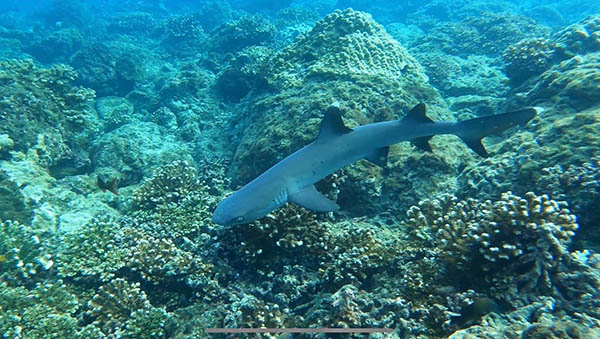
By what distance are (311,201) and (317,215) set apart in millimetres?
1352

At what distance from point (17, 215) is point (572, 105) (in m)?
10.3

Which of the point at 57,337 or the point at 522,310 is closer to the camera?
the point at 522,310

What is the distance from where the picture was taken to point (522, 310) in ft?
9.39

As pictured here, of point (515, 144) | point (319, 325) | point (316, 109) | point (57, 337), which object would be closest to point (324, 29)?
point (316, 109)

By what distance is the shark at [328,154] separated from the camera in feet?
→ 12.4

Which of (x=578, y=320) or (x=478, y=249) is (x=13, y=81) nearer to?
(x=478, y=249)

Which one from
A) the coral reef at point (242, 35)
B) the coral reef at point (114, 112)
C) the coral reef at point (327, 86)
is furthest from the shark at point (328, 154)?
the coral reef at point (242, 35)

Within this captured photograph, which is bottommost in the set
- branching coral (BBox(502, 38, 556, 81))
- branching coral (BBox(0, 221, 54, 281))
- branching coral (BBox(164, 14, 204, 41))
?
branching coral (BBox(0, 221, 54, 281))

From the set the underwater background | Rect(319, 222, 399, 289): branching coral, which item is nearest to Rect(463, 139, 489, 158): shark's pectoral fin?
the underwater background

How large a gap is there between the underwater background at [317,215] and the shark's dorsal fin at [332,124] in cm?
120

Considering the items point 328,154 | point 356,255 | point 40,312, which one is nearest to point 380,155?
point 328,154

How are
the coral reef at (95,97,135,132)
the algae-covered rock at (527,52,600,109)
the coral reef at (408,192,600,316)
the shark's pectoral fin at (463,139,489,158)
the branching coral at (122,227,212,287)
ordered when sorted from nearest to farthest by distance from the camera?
the coral reef at (408,192,600,316) < the branching coral at (122,227,212,287) < the shark's pectoral fin at (463,139,489,158) < the algae-covered rock at (527,52,600,109) < the coral reef at (95,97,135,132)

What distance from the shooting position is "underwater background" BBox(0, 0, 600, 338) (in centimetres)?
342

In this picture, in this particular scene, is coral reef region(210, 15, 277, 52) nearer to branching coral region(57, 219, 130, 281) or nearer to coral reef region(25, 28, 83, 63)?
coral reef region(25, 28, 83, 63)
